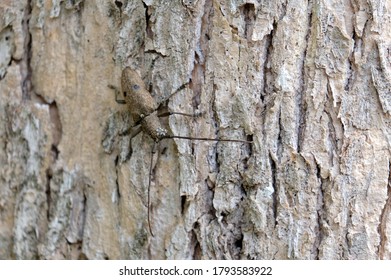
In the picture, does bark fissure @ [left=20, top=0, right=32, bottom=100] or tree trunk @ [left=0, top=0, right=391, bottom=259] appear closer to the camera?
tree trunk @ [left=0, top=0, right=391, bottom=259]

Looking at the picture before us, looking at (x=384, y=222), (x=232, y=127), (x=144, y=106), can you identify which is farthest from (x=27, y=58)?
(x=384, y=222)

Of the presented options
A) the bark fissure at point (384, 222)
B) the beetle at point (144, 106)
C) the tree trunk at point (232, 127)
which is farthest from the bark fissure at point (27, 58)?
the bark fissure at point (384, 222)

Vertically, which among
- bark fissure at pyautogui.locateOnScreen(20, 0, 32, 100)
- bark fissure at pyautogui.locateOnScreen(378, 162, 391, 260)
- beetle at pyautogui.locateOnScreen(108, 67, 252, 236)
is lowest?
bark fissure at pyautogui.locateOnScreen(378, 162, 391, 260)

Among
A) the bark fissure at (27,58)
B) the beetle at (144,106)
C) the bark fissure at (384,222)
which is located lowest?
the bark fissure at (384,222)

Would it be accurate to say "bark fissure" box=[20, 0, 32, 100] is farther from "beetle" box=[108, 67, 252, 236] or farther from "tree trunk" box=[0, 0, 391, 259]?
"beetle" box=[108, 67, 252, 236]

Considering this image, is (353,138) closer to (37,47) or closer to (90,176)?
(90,176)

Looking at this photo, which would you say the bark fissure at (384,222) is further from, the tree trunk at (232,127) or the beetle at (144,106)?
the beetle at (144,106)

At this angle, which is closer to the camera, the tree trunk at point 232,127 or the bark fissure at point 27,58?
the tree trunk at point 232,127

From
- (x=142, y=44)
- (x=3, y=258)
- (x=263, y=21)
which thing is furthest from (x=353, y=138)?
(x=3, y=258)

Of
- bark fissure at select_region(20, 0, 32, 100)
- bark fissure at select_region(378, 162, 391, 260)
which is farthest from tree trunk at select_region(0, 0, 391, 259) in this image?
bark fissure at select_region(20, 0, 32, 100)
